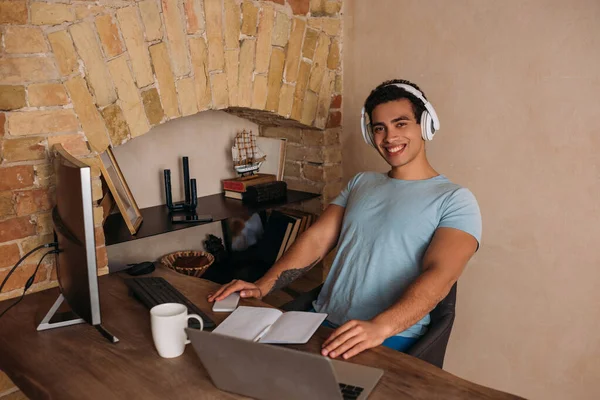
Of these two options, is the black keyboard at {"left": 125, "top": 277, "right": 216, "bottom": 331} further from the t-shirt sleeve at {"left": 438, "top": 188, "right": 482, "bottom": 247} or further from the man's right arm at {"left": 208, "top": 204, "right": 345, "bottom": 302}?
the t-shirt sleeve at {"left": 438, "top": 188, "right": 482, "bottom": 247}

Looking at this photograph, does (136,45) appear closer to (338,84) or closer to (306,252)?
(306,252)

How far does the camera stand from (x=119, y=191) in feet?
7.60

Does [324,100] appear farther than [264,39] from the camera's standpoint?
Yes

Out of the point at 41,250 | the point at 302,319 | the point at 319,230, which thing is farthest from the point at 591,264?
the point at 41,250

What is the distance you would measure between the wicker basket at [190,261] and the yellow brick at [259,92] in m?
0.79

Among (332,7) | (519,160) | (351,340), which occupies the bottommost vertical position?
(351,340)

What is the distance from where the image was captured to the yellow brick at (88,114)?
183 cm

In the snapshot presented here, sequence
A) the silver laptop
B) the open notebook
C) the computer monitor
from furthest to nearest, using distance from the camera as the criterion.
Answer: the open notebook → the computer monitor → the silver laptop

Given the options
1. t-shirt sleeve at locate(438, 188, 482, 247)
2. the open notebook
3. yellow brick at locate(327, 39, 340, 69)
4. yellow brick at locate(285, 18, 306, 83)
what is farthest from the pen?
yellow brick at locate(327, 39, 340, 69)

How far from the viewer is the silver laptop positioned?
106cm

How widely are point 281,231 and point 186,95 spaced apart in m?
0.97

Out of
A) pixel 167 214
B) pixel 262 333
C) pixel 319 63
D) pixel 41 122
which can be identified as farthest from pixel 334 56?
pixel 262 333

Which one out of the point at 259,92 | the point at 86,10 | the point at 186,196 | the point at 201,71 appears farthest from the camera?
the point at 186,196

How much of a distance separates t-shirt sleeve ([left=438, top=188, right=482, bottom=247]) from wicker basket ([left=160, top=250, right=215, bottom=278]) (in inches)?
49.0
